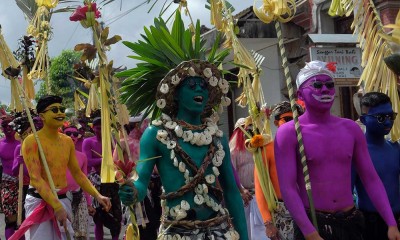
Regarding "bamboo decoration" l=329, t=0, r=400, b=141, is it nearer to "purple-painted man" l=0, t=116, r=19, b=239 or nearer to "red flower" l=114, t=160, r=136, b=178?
"red flower" l=114, t=160, r=136, b=178

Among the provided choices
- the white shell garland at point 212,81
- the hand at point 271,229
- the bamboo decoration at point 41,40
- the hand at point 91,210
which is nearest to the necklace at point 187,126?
the white shell garland at point 212,81

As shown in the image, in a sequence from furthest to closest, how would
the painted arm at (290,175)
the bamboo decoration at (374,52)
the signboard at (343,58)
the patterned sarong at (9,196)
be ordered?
the signboard at (343,58), the patterned sarong at (9,196), the bamboo decoration at (374,52), the painted arm at (290,175)

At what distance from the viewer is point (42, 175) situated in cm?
635

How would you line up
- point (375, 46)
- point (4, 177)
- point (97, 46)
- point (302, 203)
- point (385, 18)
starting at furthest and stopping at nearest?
point (385, 18)
point (4, 177)
point (375, 46)
point (302, 203)
point (97, 46)

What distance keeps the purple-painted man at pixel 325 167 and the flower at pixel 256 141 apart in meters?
0.78

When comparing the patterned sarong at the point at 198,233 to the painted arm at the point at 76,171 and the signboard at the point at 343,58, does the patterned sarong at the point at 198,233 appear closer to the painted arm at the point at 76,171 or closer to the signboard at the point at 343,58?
the painted arm at the point at 76,171

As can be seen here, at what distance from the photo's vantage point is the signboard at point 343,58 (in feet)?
38.0

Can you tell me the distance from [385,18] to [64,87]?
2962 centimetres

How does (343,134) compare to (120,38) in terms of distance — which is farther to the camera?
(343,134)

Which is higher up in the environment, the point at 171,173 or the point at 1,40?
the point at 1,40

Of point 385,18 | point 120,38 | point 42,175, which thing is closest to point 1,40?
point 42,175

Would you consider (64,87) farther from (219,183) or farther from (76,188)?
(219,183)

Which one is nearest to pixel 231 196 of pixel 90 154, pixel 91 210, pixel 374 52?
pixel 374 52

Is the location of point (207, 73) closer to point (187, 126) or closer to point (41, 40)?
point (187, 126)
